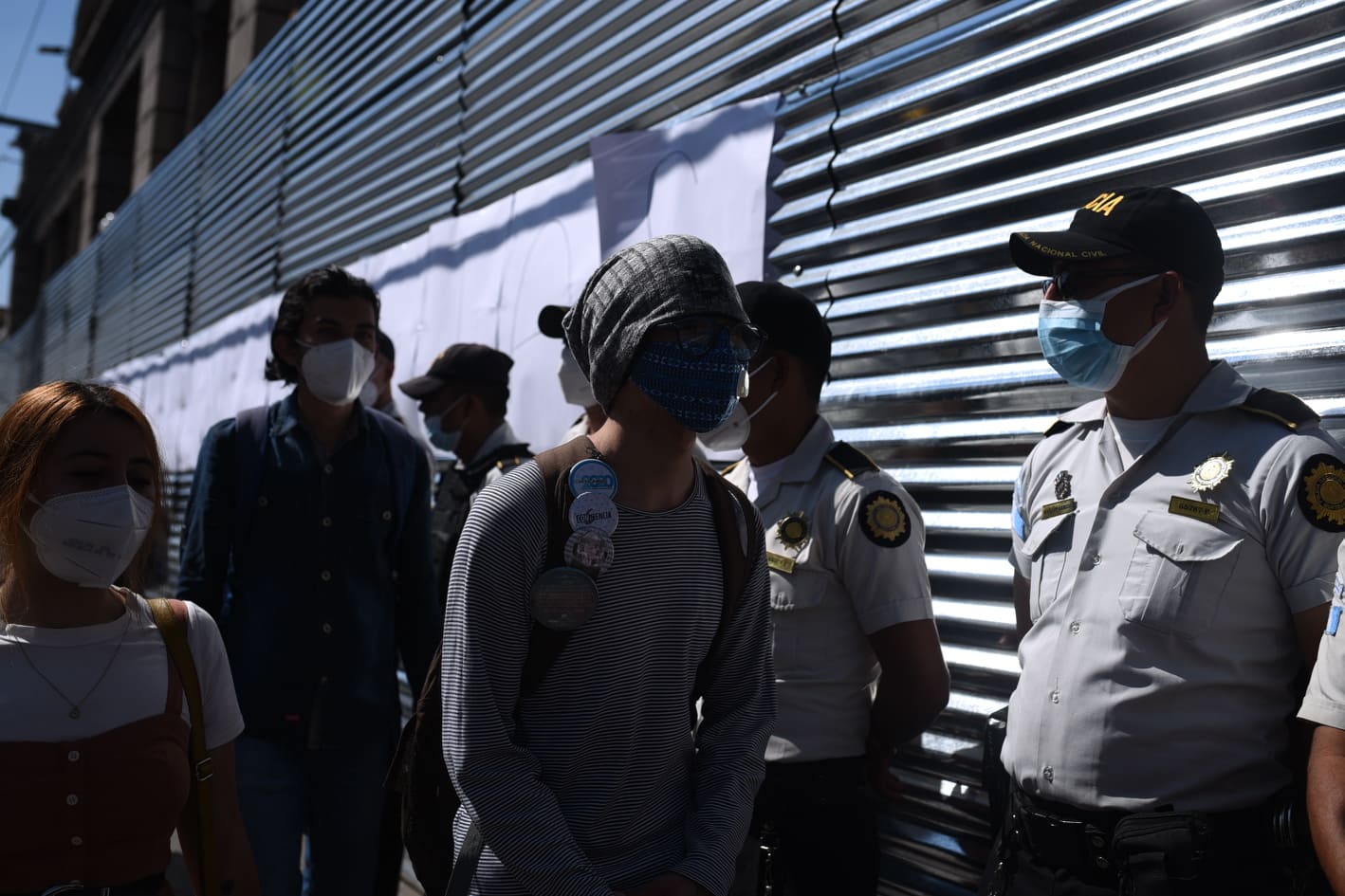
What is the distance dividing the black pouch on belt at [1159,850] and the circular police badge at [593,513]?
1.12 m

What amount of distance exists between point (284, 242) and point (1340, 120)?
28.9 ft

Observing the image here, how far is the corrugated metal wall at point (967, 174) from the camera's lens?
2.56 meters

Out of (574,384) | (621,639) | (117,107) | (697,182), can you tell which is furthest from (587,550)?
(117,107)

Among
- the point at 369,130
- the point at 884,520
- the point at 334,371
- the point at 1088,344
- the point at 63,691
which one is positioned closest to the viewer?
the point at 63,691

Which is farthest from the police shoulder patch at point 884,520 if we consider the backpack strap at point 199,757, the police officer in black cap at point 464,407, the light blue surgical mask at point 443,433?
the light blue surgical mask at point 443,433

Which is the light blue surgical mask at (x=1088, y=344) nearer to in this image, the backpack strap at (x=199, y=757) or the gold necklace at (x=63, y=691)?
the backpack strap at (x=199, y=757)

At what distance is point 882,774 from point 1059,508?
2.88ft

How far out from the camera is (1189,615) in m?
2.17

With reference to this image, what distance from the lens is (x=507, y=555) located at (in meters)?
1.92

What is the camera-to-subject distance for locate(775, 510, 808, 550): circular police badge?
2871mm

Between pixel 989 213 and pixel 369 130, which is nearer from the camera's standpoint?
pixel 989 213

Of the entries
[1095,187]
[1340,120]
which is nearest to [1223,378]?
[1340,120]

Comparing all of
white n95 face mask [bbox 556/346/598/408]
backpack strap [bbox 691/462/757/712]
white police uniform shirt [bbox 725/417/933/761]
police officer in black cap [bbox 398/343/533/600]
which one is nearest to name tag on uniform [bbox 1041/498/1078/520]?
white police uniform shirt [bbox 725/417/933/761]

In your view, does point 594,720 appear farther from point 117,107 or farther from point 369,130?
point 117,107
